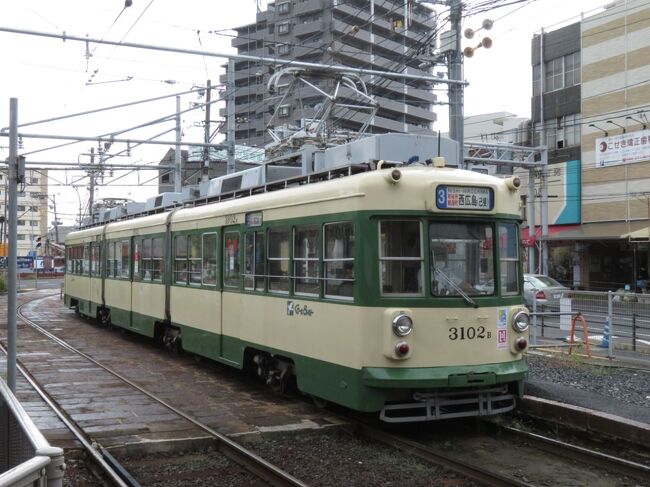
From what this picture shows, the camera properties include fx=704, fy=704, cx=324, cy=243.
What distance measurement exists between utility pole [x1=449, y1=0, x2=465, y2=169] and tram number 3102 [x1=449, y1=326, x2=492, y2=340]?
6646mm

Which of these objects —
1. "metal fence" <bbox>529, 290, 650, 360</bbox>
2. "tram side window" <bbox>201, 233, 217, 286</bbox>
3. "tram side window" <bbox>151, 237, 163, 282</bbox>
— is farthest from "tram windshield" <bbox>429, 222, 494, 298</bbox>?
"tram side window" <bbox>151, 237, 163, 282</bbox>

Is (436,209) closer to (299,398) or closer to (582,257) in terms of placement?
(299,398)

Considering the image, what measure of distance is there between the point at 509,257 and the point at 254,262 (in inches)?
135

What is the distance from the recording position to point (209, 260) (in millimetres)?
11094

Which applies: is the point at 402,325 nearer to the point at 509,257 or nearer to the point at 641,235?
the point at 509,257

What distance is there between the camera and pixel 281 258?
8.78 meters

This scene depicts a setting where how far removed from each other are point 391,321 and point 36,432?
4.05 m

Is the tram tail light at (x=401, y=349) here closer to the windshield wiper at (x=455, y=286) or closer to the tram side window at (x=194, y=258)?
the windshield wiper at (x=455, y=286)

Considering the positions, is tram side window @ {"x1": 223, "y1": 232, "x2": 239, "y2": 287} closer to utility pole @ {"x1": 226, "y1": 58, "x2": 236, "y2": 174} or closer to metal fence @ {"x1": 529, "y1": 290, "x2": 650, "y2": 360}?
metal fence @ {"x1": 529, "y1": 290, "x2": 650, "y2": 360}

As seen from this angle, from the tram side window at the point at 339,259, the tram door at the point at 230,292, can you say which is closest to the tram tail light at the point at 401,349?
the tram side window at the point at 339,259

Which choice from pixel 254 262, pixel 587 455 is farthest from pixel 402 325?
pixel 254 262

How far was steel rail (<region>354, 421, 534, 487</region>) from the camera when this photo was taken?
593cm

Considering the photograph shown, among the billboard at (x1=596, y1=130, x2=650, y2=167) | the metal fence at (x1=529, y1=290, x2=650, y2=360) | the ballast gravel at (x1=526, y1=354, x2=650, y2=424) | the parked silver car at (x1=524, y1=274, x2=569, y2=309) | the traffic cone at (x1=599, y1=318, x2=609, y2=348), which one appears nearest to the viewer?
the ballast gravel at (x1=526, y1=354, x2=650, y2=424)

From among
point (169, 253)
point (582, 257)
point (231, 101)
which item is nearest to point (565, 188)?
point (582, 257)
